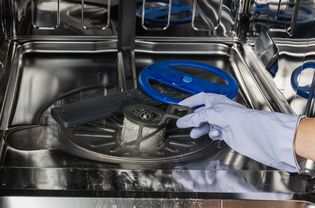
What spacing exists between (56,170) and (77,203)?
89 mm

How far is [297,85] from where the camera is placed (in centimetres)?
109

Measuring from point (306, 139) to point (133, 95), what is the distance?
1.23 feet

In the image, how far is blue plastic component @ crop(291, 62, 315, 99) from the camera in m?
1.01

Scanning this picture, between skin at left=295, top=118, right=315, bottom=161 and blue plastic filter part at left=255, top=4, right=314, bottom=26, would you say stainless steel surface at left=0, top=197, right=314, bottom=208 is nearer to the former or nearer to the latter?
skin at left=295, top=118, right=315, bottom=161

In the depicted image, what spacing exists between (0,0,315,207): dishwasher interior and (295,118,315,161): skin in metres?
0.04

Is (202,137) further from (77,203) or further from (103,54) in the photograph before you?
(103,54)

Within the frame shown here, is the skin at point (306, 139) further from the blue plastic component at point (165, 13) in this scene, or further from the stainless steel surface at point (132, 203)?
the blue plastic component at point (165, 13)

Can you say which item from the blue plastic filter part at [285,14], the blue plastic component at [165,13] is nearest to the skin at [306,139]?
the blue plastic filter part at [285,14]

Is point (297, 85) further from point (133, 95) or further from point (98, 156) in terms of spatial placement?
point (98, 156)

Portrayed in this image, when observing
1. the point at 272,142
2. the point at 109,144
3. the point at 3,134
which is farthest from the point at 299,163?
the point at 3,134

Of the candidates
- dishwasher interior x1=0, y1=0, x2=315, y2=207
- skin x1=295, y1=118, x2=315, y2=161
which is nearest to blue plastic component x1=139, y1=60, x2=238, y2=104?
dishwasher interior x1=0, y1=0, x2=315, y2=207

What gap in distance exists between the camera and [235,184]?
0.89m

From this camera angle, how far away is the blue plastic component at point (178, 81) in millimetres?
1165

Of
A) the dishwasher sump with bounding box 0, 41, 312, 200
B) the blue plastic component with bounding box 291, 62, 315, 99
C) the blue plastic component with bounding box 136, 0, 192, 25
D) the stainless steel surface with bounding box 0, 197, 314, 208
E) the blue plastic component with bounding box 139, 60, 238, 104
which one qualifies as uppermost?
the blue plastic component with bounding box 136, 0, 192, 25
